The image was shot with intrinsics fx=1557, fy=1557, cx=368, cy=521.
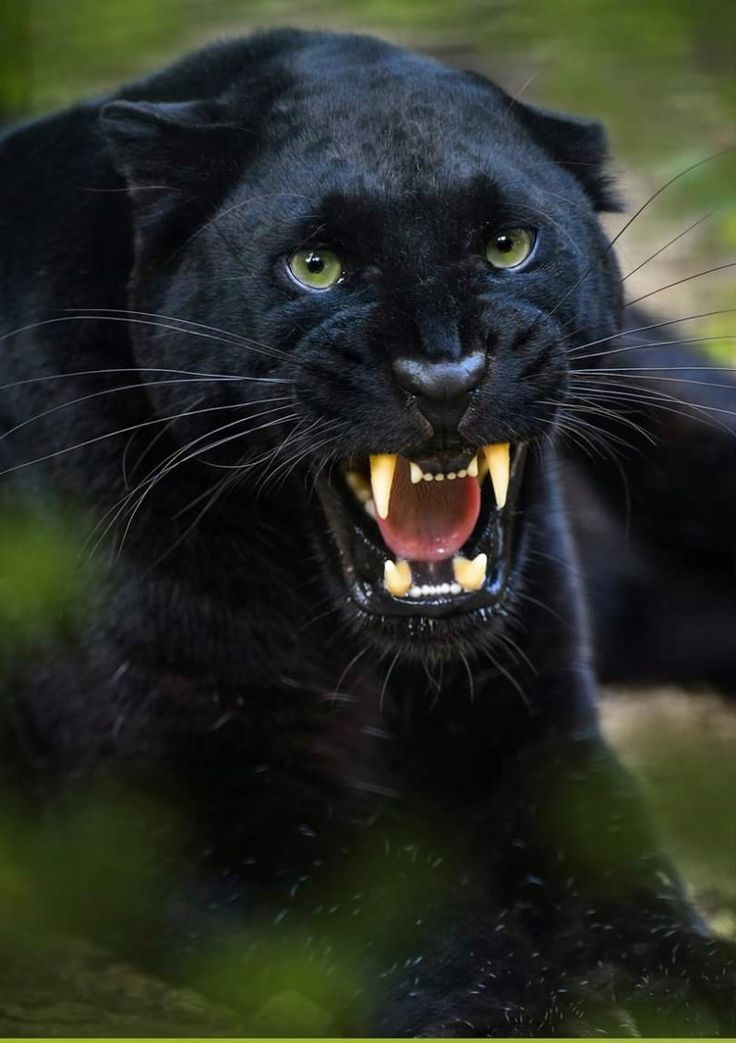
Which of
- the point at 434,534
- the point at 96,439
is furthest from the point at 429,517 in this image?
the point at 96,439

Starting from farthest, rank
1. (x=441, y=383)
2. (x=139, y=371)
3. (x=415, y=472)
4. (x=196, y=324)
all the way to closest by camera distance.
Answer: (x=139, y=371) < (x=196, y=324) < (x=415, y=472) < (x=441, y=383)

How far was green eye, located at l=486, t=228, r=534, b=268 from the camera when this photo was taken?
5.68ft

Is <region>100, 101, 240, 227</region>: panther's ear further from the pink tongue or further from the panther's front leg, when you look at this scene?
the panther's front leg

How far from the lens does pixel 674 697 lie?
2607 mm

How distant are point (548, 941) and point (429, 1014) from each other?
0.22 metres

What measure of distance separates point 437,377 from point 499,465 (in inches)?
7.7

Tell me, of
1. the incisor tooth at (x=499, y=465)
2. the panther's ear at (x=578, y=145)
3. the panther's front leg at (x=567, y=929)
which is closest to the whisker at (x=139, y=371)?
the incisor tooth at (x=499, y=465)

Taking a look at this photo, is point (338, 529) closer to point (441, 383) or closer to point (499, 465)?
point (499, 465)

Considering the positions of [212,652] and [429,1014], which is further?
[212,652]

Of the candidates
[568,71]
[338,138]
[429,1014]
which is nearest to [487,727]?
[429,1014]

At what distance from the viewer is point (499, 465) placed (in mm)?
1721

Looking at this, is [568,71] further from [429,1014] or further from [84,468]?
[429,1014]

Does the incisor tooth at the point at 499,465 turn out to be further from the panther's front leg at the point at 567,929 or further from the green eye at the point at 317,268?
the panther's front leg at the point at 567,929

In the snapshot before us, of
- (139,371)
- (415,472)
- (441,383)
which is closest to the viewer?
(441,383)
